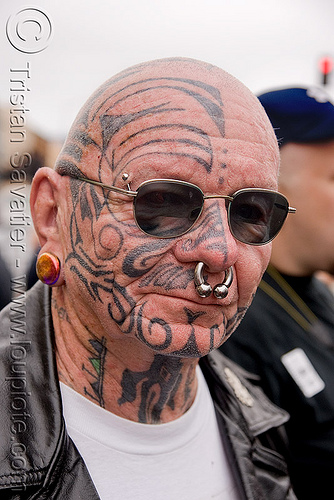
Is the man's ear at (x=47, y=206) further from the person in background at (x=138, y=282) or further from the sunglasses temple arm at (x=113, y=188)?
the sunglasses temple arm at (x=113, y=188)

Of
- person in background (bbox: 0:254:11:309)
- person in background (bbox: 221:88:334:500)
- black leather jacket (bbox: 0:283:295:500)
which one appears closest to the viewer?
black leather jacket (bbox: 0:283:295:500)

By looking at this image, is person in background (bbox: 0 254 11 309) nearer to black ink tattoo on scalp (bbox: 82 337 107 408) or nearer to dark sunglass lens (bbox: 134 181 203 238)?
black ink tattoo on scalp (bbox: 82 337 107 408)

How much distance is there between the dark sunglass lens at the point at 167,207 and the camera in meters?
1.49

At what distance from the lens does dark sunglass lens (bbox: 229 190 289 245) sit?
5.16 ft

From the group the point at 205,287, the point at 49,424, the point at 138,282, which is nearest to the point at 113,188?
the point at 138,282

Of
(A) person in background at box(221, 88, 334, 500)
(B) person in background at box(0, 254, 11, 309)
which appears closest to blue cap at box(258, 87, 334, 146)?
(A) person in background at box(221, 88, 334, 500)

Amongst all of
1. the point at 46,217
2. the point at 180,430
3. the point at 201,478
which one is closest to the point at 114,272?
the point at 46,217

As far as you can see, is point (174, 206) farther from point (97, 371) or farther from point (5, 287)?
point (5, 287)

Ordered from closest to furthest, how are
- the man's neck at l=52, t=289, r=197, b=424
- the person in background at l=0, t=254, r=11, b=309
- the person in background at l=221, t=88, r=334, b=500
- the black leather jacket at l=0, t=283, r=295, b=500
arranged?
the black leather jacket at l=0, t=283, r=295, b=500
the man's neck at l=52, t=289, r=197, b=424
the person in background at l=221, t=88, r=334, b=500
the person in background at l=0, t=254, r=11, b=309

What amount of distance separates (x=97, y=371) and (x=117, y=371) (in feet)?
0.23

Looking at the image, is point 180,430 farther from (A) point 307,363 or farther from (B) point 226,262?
(A) point 307,363

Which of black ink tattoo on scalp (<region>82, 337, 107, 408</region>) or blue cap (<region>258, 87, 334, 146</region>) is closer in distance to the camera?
black ink tattoo on scalp (<region>82, 337, 107, 408</region>)

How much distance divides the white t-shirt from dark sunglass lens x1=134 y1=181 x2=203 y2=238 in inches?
26.5

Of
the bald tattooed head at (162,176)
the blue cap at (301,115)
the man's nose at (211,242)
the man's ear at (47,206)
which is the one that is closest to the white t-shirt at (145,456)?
the bald tattooed head at (162,176)
